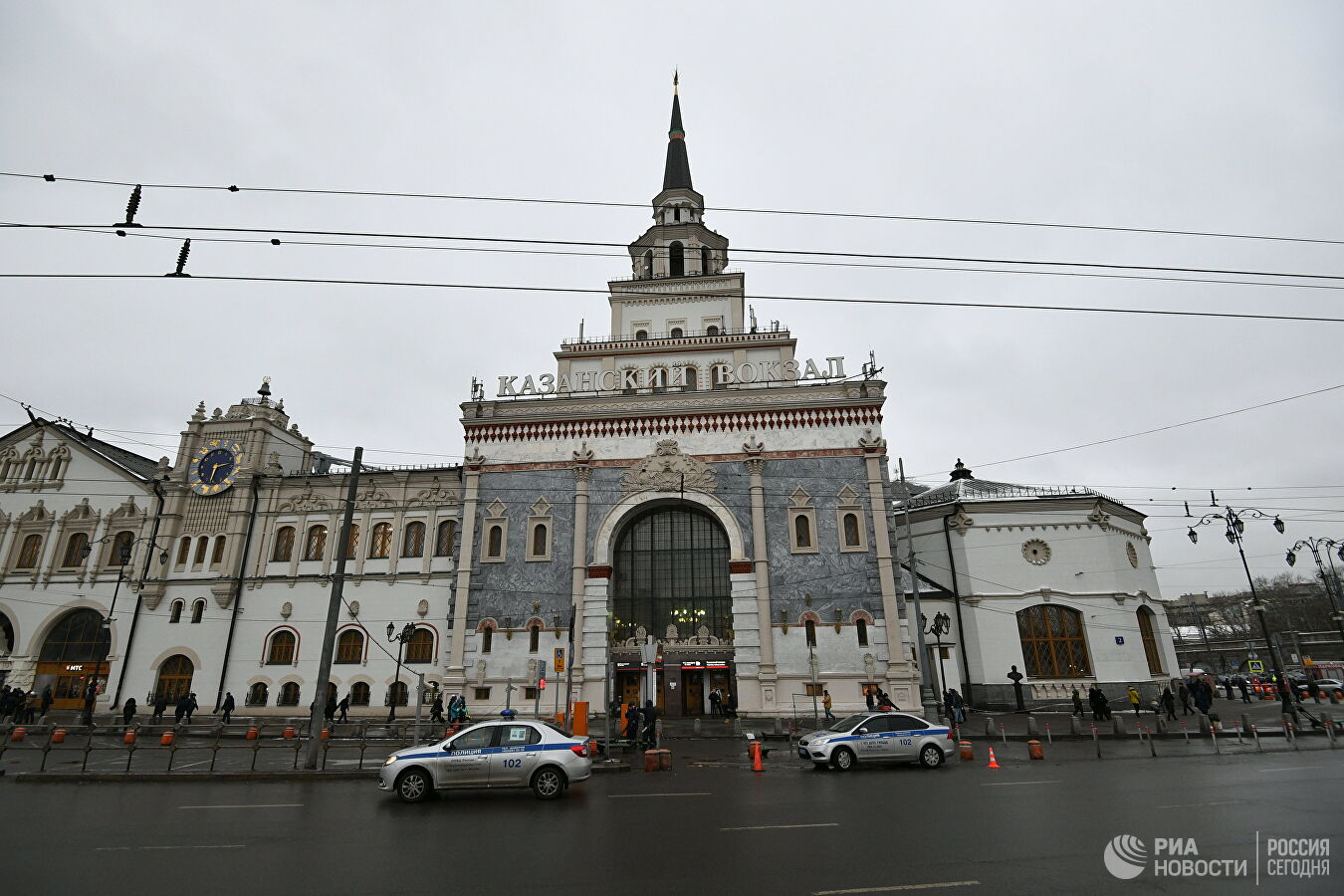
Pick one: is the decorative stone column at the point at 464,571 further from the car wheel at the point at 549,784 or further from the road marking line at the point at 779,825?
the road marking line at the point at 779,825

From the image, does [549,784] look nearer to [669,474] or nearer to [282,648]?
[669,474]

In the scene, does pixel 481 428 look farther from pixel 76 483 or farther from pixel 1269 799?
pixel 1269 799

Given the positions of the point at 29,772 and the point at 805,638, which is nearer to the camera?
the point at 29,772

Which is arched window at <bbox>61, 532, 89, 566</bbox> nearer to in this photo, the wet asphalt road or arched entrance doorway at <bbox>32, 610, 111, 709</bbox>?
arched entrance doorway at <bbox>32, 610, 111, 709</bbox>

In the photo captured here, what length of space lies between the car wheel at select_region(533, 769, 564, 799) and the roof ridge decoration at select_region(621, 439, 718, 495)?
1984 centimetres

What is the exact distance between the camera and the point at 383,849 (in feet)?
29.4

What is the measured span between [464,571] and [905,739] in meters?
21.8

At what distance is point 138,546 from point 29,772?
24.5m

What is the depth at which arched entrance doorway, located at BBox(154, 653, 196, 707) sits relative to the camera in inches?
1340

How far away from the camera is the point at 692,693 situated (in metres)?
32.0

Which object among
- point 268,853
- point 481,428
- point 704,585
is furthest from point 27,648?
point 268,853

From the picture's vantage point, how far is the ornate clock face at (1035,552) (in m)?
35.3

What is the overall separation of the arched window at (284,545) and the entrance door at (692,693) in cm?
2185

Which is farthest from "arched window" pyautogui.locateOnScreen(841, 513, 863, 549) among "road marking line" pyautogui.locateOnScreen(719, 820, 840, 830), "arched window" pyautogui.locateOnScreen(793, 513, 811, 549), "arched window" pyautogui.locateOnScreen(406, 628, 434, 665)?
"road marking line" pyautogui.locateOnScreen(719, 820, 840, 830)
